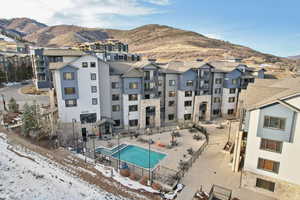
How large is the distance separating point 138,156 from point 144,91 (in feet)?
42.0

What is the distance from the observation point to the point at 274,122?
50.6 feet

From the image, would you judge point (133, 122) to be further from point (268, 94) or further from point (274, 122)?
point (274, 122)

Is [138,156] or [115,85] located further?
[115,85]

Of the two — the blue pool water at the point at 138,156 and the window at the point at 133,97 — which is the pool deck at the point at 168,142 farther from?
the window at the point at 133,97

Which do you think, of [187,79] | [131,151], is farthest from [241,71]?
[131,151]

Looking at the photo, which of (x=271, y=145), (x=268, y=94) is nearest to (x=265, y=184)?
(x=271, y=145)

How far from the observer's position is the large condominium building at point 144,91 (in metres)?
27.6

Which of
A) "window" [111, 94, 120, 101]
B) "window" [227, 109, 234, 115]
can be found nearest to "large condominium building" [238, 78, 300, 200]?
"window" [111, 94, 120, 101]

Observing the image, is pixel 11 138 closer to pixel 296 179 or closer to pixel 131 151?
pixel 131 151

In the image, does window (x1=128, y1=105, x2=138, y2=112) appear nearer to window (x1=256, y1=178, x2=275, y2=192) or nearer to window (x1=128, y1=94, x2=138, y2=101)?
window (x1=128, y1=94, x2=138, y2=101)

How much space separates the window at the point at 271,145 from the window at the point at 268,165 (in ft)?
3.83

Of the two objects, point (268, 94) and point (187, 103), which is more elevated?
point (268, 94)

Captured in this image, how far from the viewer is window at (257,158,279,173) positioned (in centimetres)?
1592

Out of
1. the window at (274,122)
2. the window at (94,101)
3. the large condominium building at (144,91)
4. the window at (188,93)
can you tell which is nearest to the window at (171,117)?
the large condominium building at (144,91)
